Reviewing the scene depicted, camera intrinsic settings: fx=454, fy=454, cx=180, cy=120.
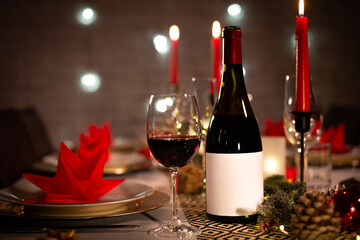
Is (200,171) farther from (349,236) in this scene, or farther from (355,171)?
(355,171)

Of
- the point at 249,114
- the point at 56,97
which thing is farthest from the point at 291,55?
the point at 249,114

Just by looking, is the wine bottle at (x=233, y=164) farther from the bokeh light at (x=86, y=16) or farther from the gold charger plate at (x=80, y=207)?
the bokeh light at (x=86, y=16)

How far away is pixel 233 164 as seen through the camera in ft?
2.59


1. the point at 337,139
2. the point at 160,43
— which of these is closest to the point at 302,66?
the point at 337,139

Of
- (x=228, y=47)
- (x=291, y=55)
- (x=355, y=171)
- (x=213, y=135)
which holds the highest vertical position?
(x=291, y=55)

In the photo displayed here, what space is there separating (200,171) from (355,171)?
568 mm

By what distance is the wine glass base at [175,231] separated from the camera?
2.37ft

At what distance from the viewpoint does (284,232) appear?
74 centimetres

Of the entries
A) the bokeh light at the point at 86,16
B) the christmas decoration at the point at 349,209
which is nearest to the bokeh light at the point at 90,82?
the bokeh light at the point at 86,16

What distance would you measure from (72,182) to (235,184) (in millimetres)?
298

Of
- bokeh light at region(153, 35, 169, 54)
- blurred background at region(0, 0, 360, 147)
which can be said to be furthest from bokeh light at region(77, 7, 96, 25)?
bokeh light at region(153, 35, 169, 54)

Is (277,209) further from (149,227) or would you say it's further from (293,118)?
(293,118)

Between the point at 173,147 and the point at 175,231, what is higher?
the point at 173,147

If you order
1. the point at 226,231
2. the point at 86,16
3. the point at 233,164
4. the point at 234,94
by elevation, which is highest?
the point at 86,16
